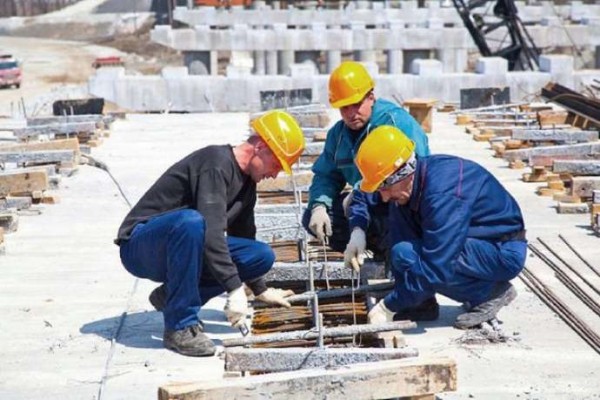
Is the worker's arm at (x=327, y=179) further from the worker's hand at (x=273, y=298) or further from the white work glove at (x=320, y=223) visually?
the worker's hand at (x=273, y=298)

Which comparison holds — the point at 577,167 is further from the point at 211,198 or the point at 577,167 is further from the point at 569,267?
the point at 211,198

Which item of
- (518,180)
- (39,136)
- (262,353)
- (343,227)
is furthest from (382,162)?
(39,136)

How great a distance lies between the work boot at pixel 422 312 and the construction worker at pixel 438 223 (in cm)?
29

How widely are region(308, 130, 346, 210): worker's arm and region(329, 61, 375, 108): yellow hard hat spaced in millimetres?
297

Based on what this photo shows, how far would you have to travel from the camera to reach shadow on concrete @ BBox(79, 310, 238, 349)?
6.23 metres

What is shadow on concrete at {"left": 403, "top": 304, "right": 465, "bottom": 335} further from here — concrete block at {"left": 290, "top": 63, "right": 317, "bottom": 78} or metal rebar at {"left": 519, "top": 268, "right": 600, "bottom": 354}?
concrete block at {"left": 290, "top": 63, "right": 317, "bottom": 78}

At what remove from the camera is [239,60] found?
137ft

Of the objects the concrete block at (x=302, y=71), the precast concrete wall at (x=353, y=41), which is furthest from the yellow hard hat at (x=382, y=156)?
the precast concrete wall at (x=353, y=41)

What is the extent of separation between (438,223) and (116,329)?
1965mm

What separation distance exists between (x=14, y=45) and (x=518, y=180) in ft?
146

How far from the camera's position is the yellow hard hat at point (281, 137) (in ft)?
18.8

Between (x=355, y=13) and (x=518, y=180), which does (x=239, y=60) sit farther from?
(x=518, y=180)

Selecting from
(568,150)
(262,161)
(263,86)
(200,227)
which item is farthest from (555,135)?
(263,86)

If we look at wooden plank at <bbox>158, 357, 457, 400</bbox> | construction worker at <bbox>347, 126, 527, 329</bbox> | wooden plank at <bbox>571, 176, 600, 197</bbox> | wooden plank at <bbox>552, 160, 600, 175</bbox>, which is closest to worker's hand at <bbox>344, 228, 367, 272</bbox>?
construction worker at <bbox>347, 126, 527, 329</bbox>
